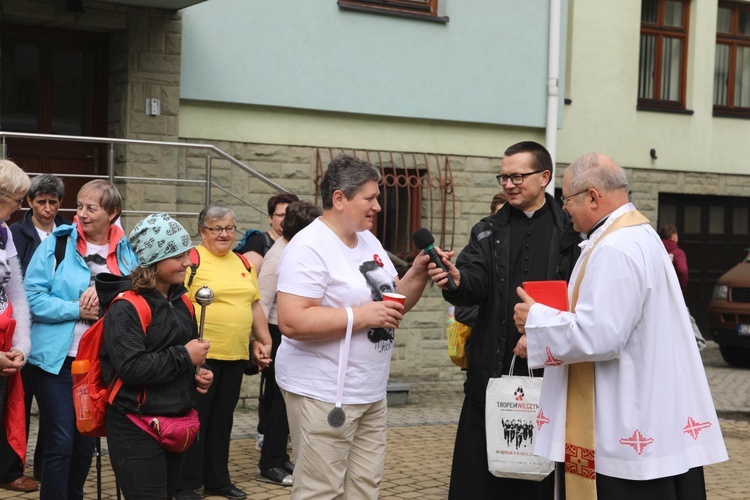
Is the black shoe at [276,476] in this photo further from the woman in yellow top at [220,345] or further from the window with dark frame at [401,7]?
the window with dark frame at [401,7]

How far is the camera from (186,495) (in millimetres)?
7113

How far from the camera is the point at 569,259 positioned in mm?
5602

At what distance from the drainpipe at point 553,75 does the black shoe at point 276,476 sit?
697cm

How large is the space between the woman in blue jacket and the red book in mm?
2248

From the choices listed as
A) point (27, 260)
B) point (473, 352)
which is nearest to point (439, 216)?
point (27, 260)

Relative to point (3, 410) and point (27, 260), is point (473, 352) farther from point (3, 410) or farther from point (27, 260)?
point (27, 260)

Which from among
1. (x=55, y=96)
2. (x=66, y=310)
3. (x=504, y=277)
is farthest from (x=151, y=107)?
(x=504, y=277)

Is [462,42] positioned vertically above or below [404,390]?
above

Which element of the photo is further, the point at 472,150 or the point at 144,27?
the point at 472,150

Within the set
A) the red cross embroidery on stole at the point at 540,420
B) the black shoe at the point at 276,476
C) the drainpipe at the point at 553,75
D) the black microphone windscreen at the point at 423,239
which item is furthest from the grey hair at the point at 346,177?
the drainpipe at the point at 553,75

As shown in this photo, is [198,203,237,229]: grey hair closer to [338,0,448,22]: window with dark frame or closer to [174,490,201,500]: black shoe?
[174,490,201,500]: black shoe

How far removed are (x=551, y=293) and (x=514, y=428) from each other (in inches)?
31.9

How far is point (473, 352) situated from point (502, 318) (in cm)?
24

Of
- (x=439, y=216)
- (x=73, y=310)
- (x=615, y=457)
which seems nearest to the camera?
(x=615, y=457)
